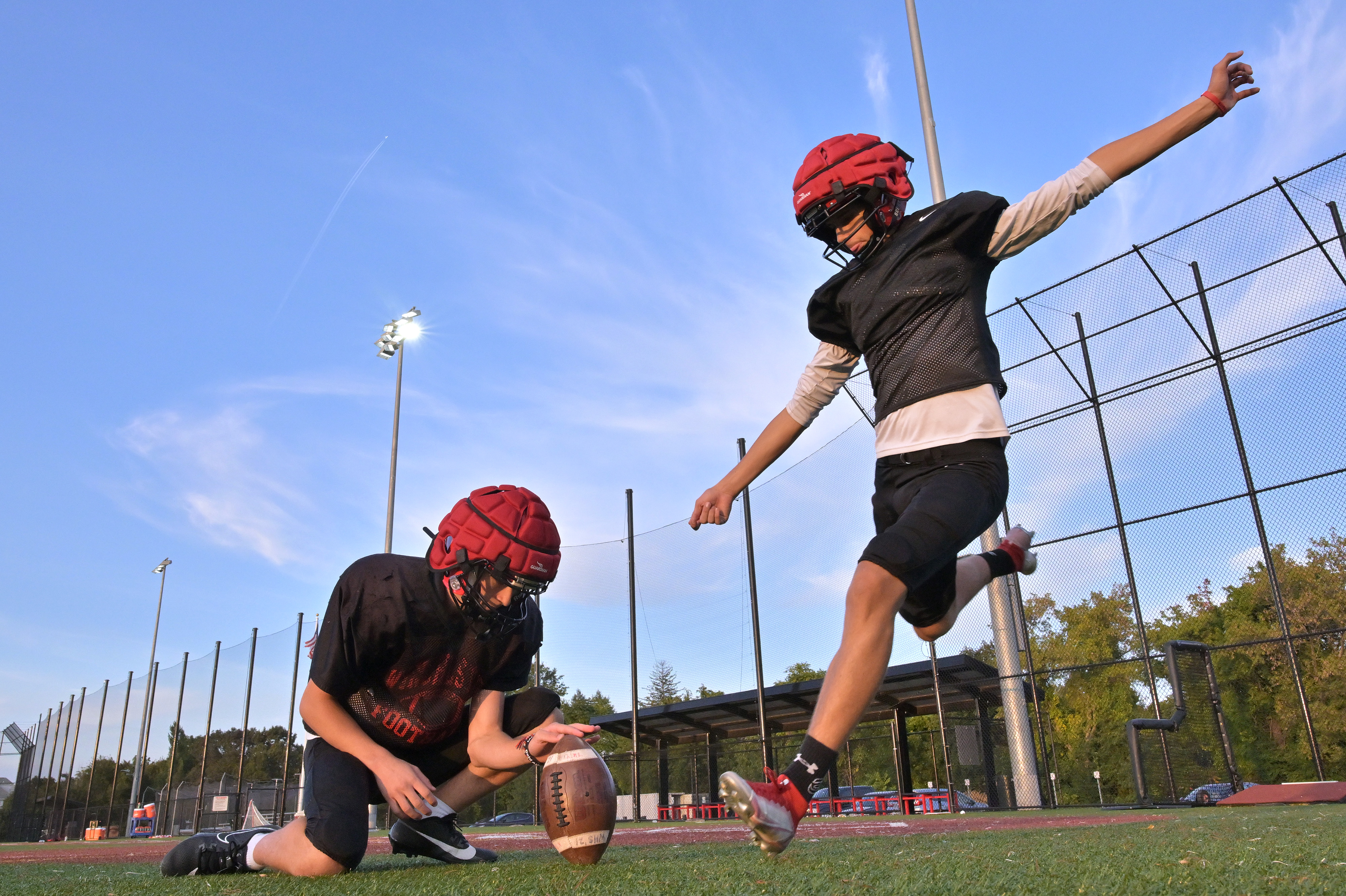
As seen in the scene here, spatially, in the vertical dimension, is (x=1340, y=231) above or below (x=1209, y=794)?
above

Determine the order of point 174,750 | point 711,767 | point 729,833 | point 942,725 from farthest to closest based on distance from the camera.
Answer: point 174,750, point 711,767, point 942,725, point 729,833

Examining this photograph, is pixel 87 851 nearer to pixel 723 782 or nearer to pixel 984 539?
pixel 723 782

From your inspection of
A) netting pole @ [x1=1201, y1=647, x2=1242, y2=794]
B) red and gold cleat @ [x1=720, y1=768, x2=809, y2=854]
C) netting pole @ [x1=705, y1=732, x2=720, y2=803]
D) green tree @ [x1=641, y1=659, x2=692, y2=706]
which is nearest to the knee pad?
red and gold cleat @ [x1=720, y1=768, x2=809, y2=854]

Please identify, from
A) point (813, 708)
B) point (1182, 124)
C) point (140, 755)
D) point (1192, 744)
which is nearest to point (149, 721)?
point (140, 755)

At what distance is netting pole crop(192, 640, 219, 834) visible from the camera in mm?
25500

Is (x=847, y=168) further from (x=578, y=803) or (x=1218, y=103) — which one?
(x=578, y=803)

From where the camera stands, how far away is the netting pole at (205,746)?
83.7 feet

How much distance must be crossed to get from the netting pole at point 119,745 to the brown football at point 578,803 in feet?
124

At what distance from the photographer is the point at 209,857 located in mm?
3395

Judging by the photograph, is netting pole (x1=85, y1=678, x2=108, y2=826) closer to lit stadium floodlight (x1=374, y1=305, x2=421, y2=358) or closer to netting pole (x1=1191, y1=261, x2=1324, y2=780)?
lit stadium floodlight (x1=374, y1=305, x2=421, y2=358)

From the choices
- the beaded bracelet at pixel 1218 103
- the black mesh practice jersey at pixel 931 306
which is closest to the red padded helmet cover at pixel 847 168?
the black mesh practice jersey at pixel 931 306

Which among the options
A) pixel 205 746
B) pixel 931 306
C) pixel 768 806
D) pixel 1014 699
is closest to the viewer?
pixel 768 806

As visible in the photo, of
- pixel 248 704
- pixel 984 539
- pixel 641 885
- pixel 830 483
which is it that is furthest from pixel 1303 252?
pixel 248 704

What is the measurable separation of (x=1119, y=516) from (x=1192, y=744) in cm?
341
